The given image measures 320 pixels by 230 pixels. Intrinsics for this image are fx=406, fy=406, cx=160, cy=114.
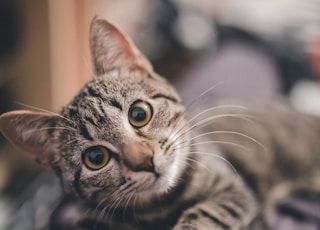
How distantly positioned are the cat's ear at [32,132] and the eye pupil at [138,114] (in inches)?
Answer: 3.2

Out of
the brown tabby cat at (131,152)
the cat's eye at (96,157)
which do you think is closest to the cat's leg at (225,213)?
the brown tabby cat at (131,152)

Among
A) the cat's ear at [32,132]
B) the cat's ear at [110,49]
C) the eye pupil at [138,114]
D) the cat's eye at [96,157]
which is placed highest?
the cat's ear at [110,49]

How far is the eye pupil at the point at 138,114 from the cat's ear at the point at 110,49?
55mm

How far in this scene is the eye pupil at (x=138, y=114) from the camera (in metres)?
0.44

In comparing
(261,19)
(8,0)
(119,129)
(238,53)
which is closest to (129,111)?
(119,129)

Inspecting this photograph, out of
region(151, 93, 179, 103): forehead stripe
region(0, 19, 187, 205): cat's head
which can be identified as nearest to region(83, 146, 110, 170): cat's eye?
region(0, 19, 187, 205): cat's head

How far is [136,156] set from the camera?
0.41 meters

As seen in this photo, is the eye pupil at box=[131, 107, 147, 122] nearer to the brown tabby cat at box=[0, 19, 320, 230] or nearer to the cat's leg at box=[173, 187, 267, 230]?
the brown tabby cat at box=[0, 19, 320, 230]

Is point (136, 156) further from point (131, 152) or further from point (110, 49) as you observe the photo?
point (110, 49)

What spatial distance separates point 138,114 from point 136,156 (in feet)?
0.18

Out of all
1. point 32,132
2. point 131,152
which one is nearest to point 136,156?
point 131,152

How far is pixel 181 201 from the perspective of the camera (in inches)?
18.7

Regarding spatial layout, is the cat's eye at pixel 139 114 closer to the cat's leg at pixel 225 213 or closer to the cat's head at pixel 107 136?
the cat's head at pixel 107 136

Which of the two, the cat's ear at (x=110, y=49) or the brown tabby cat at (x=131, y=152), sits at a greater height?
the cat's ear at (x=110, y=49)
